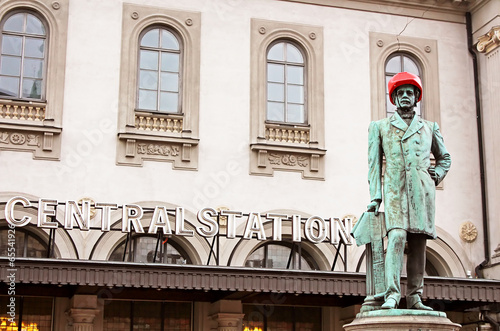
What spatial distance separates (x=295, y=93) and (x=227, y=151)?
2.50 meters

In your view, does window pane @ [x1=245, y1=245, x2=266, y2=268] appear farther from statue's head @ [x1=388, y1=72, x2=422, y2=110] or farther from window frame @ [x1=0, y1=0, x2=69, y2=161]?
statue's head @ [x1=388, y1=72, x2=422, y2=110]

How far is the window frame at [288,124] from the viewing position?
21922 mm

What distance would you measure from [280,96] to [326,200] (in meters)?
2.83

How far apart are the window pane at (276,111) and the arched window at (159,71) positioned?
2.27 meters

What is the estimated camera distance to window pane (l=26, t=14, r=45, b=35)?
70.0 ft

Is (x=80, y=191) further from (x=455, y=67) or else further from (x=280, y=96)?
(x=455, y=67)

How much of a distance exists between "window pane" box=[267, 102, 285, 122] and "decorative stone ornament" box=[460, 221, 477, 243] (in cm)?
528

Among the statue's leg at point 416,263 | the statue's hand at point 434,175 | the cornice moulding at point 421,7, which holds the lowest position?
the statue's leg at point 416,263

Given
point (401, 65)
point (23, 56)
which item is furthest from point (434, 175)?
point (401, 65)

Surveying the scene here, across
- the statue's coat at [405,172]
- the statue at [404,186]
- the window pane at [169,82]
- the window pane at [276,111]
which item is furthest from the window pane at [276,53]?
the statue's coat at [405,172]

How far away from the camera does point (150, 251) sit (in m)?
21.1

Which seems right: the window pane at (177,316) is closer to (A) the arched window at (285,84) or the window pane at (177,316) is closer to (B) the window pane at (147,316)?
(B) the window pane at (147,316)

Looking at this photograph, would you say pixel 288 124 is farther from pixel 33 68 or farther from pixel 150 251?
pixel 33 68

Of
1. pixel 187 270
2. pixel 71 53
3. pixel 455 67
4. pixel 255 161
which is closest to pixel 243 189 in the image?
pixel 255 161
